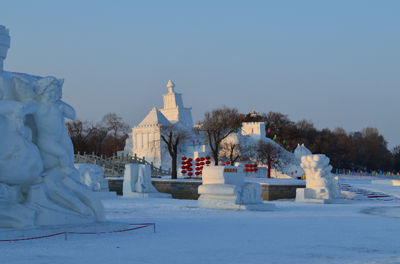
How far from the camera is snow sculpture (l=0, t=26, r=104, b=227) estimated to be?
9.62m

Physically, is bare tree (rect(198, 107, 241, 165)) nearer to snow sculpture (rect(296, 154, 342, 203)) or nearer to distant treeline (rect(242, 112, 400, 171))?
distant treeline (rect(242, 112, 400, 171))

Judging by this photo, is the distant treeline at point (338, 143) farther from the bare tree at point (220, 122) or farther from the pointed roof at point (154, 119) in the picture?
the bare tree at point (220, 122)

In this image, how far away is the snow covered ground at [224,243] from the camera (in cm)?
732

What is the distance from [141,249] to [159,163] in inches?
2123

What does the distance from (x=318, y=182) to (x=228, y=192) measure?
18.8ft

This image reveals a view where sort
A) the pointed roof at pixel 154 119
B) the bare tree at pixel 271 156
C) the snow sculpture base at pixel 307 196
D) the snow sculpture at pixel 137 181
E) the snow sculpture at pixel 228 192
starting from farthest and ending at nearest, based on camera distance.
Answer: the pointed roof at pixel 154 119 < the bare tree at pixel 271 156 < the snow sculpture at pixel 137 181 < the snow sculpture base at pixel 307 196 < the snow sculpture at pixel 228 192

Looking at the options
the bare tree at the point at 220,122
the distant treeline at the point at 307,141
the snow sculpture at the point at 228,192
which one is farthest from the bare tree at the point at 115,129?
the snow sculpture at the point at 228,192

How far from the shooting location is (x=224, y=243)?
881 centimetres

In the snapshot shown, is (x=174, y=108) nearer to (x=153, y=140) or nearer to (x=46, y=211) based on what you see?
(x=153, y=140)

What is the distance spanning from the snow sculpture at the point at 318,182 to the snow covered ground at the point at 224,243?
8250 mm

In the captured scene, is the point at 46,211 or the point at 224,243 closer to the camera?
the point at 224,243

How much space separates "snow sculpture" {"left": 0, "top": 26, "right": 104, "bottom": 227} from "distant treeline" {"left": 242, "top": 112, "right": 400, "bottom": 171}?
5807 cm

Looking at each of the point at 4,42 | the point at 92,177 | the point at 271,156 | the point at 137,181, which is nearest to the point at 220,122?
the point at 271,156

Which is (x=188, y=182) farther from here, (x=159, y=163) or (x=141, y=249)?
(x=159, y=163)
